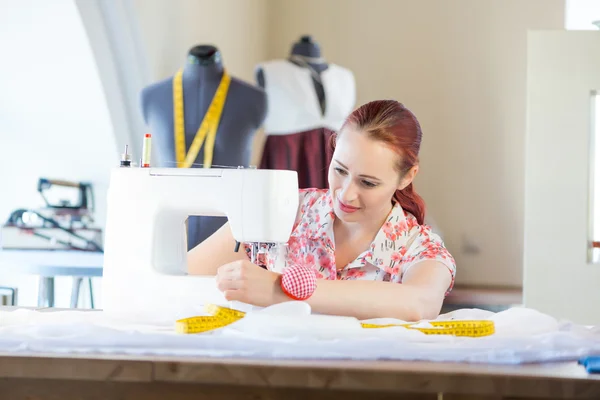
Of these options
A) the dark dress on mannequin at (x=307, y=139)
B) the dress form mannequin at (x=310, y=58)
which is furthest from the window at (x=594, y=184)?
the dress form mannequin at (x=310, y=58)

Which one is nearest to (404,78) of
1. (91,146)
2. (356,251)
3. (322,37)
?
(322,37)

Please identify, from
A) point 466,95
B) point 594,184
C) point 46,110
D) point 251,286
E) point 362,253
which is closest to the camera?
point 251,286

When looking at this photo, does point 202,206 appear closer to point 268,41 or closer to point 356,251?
point 356,251

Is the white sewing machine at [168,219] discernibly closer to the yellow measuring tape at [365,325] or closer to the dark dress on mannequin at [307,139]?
the yellow measuring tape at [365,325]

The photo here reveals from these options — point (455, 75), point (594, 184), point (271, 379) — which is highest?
point (455, 75)

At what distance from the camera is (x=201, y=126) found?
3.10 meters

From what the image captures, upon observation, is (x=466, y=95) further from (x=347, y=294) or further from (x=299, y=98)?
(x=347, y=294)

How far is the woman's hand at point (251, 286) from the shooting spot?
1.47 meters

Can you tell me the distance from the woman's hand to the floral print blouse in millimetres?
318

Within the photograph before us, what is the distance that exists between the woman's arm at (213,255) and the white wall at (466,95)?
309cm

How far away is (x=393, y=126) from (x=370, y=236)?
27 centimetres

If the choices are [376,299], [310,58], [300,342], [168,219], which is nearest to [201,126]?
[310,58]

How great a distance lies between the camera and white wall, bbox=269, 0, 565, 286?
482cm

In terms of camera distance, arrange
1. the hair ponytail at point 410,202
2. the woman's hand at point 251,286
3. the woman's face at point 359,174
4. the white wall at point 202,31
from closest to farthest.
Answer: the woman's hand at point 251,286
the woman's face at point 359,174
the hair ponytail at point 410,202
the white wall at point 202,31
